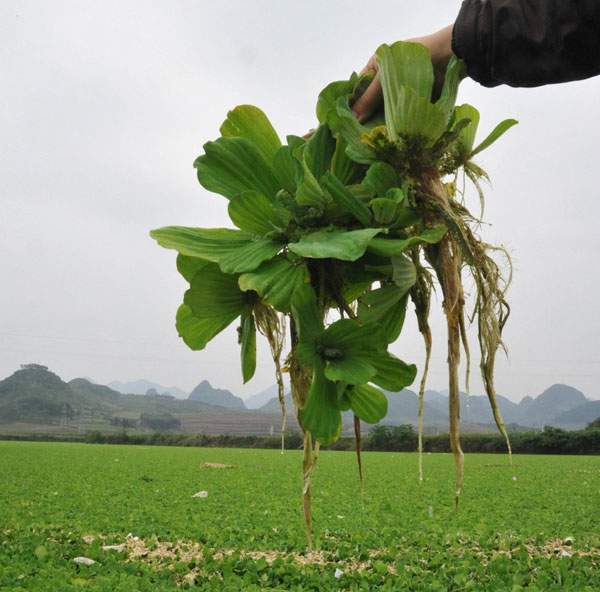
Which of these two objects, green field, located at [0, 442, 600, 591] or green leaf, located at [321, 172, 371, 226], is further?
green field, located at [0, 442, 600, 591]

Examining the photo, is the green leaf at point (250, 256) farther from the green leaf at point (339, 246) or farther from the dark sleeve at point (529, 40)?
the dark sleeve at point (529, 40)

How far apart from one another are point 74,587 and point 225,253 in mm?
2869

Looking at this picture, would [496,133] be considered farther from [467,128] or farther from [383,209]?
[383,209]

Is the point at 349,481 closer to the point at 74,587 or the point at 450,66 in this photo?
the point at 74,587

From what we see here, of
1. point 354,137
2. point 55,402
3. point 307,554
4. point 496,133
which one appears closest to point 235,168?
point 354,137

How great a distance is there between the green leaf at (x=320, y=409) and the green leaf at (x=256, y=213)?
220 mm

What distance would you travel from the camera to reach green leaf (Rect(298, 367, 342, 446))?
0.68 meters

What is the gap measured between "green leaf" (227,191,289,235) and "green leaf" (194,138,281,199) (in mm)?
56

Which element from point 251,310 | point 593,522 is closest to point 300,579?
point 251,310

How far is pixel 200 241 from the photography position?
0.80m

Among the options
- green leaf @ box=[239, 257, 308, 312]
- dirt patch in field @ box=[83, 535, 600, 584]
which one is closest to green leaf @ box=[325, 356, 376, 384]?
green leaf @ box=[239, 257, 308, 312]

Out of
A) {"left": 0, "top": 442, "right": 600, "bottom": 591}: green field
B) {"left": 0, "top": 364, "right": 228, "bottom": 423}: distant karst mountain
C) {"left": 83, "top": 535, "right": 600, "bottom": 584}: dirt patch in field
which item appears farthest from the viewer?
{"left": 0, "top": 364, "right": 228, "bottom": 423}: distant karst mountain

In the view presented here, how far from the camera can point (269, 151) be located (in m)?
0.87

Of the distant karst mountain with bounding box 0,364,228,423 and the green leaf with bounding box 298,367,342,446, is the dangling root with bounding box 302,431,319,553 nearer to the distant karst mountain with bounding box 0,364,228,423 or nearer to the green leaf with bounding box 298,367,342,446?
the green leaf with bounding box 298,367,342,446
